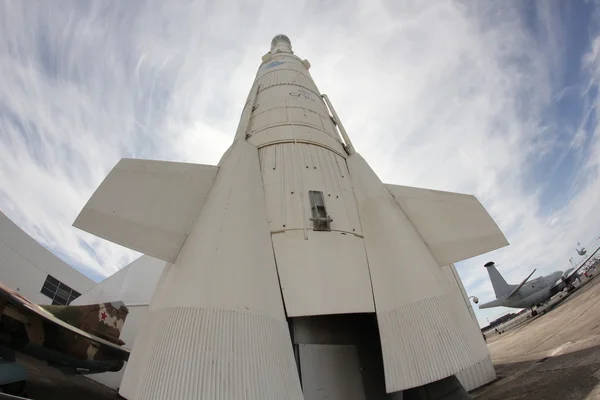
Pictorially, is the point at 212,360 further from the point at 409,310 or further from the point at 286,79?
the point at 286,79

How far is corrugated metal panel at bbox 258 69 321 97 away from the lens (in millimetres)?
6688

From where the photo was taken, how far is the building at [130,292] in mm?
9650

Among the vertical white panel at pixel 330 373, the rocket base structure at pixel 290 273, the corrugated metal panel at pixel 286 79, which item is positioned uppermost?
the corrugated metal panel at pixel 286 79

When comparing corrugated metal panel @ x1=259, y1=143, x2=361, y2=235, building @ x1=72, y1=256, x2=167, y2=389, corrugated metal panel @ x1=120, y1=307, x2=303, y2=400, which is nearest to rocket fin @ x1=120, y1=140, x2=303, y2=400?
corrugated metal panel @ x1=120, y1=307, x2=303, y2=400

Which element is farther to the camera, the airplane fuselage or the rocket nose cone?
the airplane fuselage

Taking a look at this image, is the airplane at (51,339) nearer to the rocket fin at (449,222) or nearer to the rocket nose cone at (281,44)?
the rocket fin at (449,222)

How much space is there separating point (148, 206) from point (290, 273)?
185 cm

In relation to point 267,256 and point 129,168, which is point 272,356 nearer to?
point 267,256

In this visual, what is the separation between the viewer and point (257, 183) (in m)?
3.58

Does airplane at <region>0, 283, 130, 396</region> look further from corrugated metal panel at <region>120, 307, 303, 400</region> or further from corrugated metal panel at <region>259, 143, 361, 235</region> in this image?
corrugated metal panel at <region>259, 143, 361, 235</region>

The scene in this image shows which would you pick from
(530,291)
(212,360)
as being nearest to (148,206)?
(212,360)

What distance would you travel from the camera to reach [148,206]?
128 inches

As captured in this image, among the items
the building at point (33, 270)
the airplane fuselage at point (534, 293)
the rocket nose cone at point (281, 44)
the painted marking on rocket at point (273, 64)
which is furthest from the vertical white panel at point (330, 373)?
the airplane fuselage at point (534, 293)

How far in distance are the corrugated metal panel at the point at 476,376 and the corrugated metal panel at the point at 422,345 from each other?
255cm
